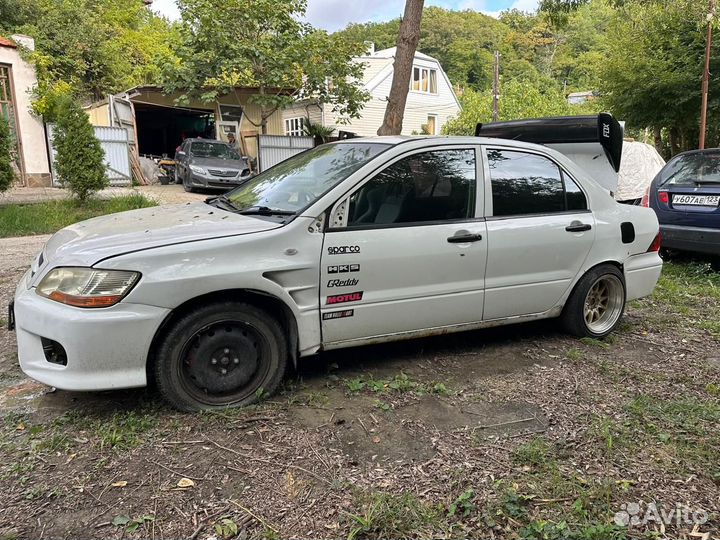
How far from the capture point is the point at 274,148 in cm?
1789

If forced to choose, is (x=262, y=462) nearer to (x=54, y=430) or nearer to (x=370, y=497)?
(x=370, y=497)

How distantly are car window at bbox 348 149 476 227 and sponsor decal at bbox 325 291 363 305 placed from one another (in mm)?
436

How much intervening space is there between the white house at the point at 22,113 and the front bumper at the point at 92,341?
49.1 feet

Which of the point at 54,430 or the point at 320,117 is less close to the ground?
the point at 320,117

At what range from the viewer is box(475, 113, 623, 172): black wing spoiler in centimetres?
505

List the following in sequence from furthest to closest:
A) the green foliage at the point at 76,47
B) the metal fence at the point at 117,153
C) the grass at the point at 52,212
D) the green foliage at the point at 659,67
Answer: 1. the green foliage at the point at 76,47
2. the metal fence at the point at 117,153
3. the green foliage at the point at 659,67
4. the grass at the point at 52,212

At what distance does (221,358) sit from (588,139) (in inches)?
154

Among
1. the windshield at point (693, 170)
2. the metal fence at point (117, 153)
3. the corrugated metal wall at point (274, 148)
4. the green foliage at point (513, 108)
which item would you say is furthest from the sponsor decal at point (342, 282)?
the green foliage at point (513, 108)

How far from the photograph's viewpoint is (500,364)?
13.3ft

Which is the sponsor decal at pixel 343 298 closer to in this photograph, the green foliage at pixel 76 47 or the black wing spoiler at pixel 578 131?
the black wing spoiler at pixel 578 131

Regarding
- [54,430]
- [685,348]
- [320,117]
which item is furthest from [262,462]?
[320,117]

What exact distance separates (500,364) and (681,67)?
1425 cm

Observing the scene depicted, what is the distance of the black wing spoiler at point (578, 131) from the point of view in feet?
16.6

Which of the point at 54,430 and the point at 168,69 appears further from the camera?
the point at 168,69
